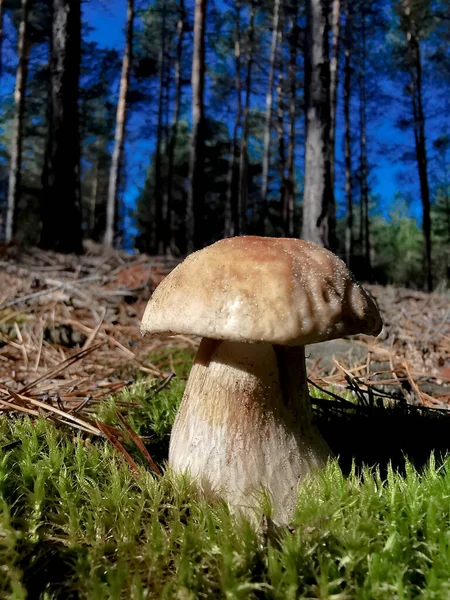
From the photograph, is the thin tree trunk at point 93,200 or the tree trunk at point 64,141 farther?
the thin tree trunk at point 93,200

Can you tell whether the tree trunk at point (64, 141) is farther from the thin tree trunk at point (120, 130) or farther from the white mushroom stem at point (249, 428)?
the thin tree trunk at point (120, 130)

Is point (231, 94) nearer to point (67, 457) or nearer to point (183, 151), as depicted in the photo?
point (183, 151)

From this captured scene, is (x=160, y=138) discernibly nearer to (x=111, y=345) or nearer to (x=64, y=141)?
(x=64, y=141)

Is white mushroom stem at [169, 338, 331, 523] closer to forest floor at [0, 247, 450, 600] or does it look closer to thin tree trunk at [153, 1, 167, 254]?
forest floor at [0, 247, 450, 600]

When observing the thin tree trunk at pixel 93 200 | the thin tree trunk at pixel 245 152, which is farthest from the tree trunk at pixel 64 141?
the thin tree trunk at pixel 93 200

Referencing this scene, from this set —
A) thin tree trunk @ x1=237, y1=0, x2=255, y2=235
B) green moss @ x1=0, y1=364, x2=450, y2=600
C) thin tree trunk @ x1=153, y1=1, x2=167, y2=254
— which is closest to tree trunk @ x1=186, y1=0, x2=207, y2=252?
thin tree trunk @ x1=237, y1=0, x2=255, y2=235
